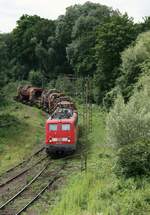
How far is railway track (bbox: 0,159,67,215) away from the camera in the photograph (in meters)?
22.9

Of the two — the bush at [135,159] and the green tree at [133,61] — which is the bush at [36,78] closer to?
the green tree at [133,61]

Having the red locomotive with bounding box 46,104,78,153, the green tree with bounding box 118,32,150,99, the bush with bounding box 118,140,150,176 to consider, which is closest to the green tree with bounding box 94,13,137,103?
the green tree with bounding box 118,32,150,99

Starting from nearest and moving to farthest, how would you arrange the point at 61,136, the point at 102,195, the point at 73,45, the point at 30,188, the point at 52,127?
the point at 102,195
the point at 30,188
the point at 61,136
the point at 52,127
the point at 73,45

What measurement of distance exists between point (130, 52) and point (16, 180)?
24087 millimetres

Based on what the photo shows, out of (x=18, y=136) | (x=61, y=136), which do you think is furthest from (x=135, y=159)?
(x=18, y=136)

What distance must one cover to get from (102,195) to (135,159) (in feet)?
8.31

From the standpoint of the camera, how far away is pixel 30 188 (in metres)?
27.1

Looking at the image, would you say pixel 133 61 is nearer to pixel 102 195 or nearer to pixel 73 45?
pixel 102 195

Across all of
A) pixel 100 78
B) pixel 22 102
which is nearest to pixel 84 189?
pixel 100 78

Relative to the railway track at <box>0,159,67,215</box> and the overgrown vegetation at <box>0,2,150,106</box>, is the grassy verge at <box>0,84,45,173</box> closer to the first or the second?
the railway track at <box>0,159,67,215</box>

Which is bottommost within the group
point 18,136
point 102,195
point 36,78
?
point 102,195

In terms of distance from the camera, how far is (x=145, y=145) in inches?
952

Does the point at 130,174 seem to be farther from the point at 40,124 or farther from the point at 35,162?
the point at 40,124

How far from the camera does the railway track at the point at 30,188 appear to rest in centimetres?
2291
